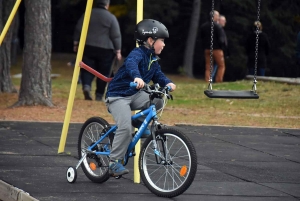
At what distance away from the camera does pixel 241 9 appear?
43656 millimetres

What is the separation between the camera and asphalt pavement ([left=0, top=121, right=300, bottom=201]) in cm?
738

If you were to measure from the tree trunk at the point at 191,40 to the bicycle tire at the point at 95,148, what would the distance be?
3365 cm

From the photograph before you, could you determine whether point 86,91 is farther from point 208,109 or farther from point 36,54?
point 208,109

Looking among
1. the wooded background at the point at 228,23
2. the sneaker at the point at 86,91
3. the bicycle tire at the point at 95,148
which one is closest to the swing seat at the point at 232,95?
the bicycle tire at the point at 95,148

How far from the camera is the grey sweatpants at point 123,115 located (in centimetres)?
748

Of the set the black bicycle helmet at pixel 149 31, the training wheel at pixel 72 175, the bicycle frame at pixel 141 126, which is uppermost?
the black bicycle helmet at pixel 149 31

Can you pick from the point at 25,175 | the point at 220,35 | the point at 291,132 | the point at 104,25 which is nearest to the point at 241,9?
the point at 220,35

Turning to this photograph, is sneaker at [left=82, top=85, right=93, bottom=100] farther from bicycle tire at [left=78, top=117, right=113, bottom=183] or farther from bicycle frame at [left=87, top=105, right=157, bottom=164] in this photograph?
bicycle frame at [left=87, top=105, right=157, bottom=164]

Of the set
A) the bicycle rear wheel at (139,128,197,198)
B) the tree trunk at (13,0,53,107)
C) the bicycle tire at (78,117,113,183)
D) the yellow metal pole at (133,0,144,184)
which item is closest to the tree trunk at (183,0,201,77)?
the tree trunk at (13,0,53,107)

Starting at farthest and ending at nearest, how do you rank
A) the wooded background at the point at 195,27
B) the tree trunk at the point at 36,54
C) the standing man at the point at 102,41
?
the wooded background at the point at 195,27
the standing man at the point at 102,41
the tree trunk at the point at 36,54

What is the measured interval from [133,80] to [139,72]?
237 mm

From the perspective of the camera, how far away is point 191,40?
43188 millimetres

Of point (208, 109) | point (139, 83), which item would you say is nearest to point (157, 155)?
point (139, 83)

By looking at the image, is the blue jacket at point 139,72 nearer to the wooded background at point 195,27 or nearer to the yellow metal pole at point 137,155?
the yellow metal pole at point 137,155
